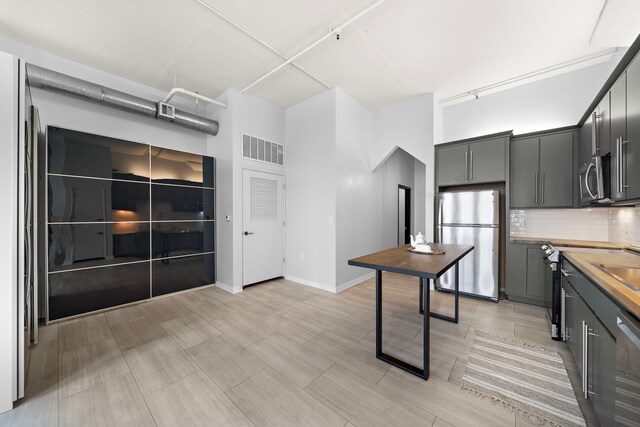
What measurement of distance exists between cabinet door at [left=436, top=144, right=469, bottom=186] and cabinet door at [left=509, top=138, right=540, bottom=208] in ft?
1.99

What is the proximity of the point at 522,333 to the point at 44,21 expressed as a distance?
6102 millimetres

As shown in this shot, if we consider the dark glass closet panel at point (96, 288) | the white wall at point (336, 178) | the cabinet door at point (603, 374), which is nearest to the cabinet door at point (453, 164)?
the white wall at point (336, 178)

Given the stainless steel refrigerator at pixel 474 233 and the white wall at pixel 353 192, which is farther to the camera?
the white wall at pixel 353 192

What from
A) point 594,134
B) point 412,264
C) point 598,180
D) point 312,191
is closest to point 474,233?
point 598,180

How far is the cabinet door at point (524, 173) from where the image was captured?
3.39 meters

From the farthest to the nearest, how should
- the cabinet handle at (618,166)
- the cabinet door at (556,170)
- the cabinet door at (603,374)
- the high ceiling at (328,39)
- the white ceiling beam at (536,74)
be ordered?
1. the cabinet door at (556,170)
2. the white ceiling beam at (536,74)
3. the high ceiling at (328,39)
4. the cabinet handle at (618,166)
5. the cabinet door at (603,374)

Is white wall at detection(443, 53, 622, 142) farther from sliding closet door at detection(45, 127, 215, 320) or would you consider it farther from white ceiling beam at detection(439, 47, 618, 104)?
sliding closet door at detection(45, 127, 215, 320)

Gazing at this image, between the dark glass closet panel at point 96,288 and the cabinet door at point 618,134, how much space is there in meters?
5.29

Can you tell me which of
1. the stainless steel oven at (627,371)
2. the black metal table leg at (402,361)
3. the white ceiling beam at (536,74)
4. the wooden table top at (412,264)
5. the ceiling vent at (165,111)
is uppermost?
the white ceiling beam at (536,74)

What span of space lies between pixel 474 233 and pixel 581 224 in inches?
→ 52.6

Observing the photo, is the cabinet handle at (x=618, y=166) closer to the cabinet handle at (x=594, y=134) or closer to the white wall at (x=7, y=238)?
the cabinet handle at (x=594, y=134)

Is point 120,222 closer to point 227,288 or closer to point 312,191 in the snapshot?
point 227,288

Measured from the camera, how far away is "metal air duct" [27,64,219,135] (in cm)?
276

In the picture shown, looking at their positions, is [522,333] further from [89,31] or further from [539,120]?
[89,31]
